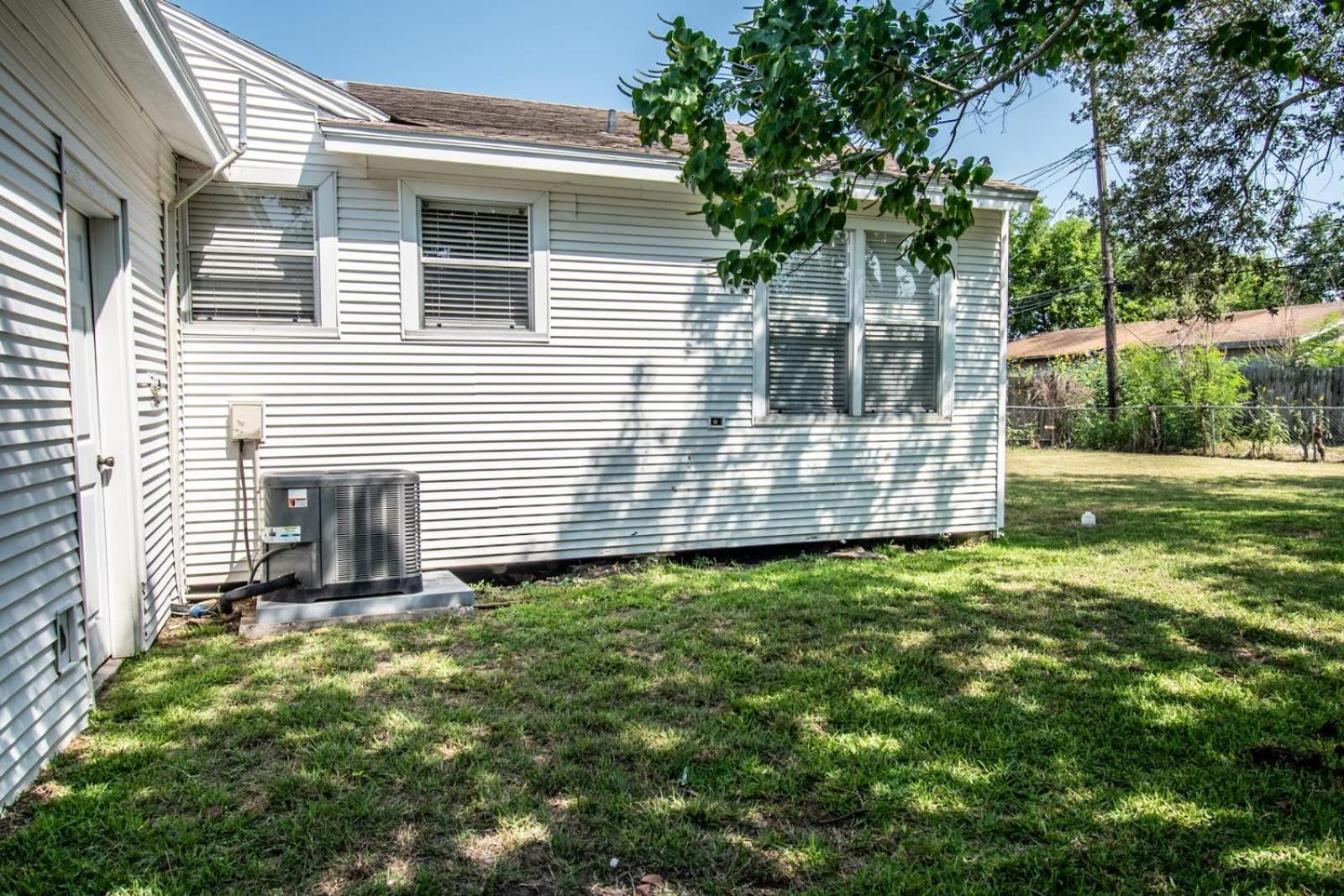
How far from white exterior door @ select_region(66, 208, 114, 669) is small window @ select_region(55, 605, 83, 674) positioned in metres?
0.24

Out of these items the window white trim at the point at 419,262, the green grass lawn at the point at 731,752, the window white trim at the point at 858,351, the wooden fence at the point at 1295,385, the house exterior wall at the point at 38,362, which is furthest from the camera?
the wooden fence at the point at 1295,385

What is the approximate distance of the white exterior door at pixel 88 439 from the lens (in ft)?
11.6

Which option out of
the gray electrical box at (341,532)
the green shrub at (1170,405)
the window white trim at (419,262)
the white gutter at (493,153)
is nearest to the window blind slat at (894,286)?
the white gutter at (493,153)

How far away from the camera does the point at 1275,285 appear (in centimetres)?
956

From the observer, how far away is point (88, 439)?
3.65 meters

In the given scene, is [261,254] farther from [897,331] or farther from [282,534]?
A: [897,331]

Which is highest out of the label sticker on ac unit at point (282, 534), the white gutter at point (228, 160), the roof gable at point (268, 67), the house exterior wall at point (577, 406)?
the roof gable at point (268, 67)

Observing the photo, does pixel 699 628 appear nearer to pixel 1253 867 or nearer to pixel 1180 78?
pixel 1253 867

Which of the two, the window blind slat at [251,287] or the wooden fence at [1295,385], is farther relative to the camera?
the wooden fence at [1295,385]

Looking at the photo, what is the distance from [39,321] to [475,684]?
2.30 metres

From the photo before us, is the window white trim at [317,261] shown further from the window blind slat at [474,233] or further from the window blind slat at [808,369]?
the window blind slat at [808,369]

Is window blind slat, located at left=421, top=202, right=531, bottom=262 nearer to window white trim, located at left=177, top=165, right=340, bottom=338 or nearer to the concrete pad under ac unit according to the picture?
window white trim, located at left=177, top=165, right=340, bottom=338

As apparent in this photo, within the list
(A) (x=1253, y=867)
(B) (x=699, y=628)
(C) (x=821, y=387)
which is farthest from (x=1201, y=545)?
(A) (x=1253, y=867)

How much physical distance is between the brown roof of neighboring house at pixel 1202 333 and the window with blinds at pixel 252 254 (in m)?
17.2
